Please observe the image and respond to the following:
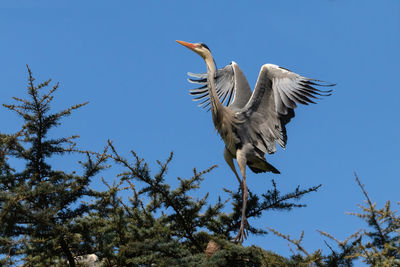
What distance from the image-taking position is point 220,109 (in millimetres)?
7363

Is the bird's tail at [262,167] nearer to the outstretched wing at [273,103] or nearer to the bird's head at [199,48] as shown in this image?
the outstretched wing at [273,103]

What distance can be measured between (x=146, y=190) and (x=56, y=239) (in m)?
1.13

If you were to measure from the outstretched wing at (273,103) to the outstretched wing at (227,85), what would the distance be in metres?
0.93

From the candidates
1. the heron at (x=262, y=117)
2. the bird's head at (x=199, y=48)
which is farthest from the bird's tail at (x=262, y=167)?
the bird's head at (x=199, y=48)

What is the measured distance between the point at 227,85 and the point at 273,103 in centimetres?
212

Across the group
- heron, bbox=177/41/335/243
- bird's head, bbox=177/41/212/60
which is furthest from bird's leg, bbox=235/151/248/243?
bird's head, bbox=177/41/212/60

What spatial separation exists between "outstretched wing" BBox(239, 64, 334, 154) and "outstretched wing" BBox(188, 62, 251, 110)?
0.93m

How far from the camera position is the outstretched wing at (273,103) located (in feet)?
23.3

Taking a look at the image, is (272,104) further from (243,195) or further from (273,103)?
(243,195)

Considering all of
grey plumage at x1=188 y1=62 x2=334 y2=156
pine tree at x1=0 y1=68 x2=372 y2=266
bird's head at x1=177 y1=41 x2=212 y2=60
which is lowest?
pine tree at x1=0 y1=68 x2=372 y2=266

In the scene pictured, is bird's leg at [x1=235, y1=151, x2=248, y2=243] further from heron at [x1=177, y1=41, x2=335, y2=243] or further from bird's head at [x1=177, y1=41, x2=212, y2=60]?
bird's head at [x1=177, y1=41, x2=212, y2=60]

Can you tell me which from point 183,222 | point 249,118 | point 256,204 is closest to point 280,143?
point 249,118

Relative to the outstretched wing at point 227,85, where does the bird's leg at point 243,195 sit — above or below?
below

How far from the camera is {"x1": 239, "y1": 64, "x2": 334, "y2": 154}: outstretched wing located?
7.11 metres
